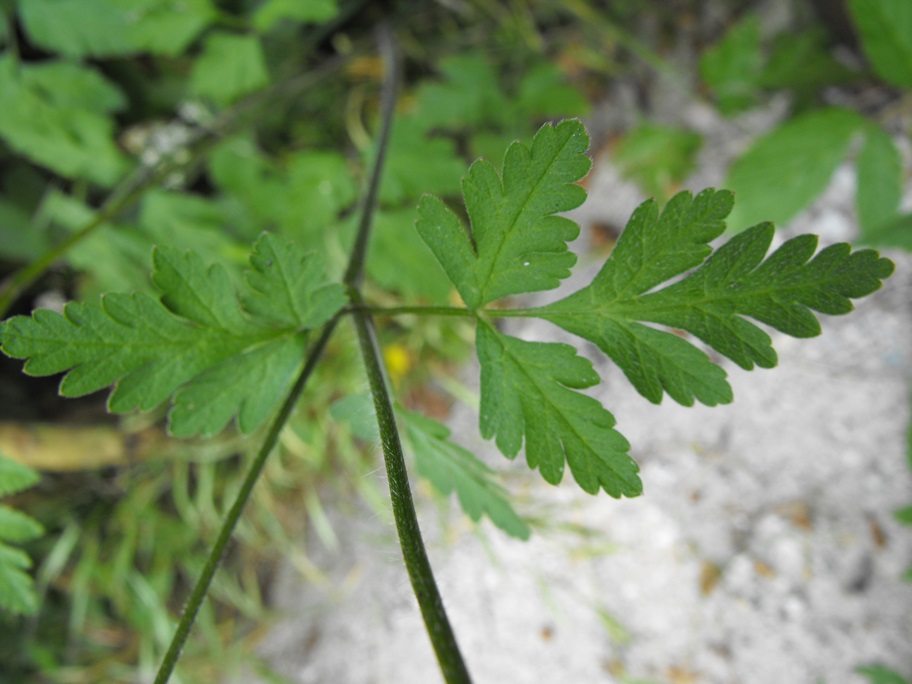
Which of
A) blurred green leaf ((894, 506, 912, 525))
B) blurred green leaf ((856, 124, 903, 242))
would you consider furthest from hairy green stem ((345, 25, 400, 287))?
blurred green leaf ((894, 506, 912, 525))

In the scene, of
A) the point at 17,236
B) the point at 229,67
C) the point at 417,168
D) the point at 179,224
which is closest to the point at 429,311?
the point at 417,168

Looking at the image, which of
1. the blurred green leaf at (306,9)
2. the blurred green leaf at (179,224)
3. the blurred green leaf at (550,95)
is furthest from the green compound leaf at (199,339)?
the blurred green leaf at (550,95)

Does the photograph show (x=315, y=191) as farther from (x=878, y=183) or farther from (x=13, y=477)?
(x=878, y=183)

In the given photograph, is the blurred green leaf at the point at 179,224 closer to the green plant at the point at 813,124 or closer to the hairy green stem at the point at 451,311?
the hairy green stem at the point at 451,311

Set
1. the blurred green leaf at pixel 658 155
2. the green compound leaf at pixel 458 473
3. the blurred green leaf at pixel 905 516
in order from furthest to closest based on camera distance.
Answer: the blurred green leaf at pixel 658 155 → the blurred green leaf at pixel 905 516 → the green compound leaf at pixel 458 473

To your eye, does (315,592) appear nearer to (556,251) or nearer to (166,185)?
(166,185)

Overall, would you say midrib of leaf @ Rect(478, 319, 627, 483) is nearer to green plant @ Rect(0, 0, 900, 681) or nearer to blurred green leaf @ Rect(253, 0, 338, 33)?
green plant @ Rect(0, 0, 900, 681)

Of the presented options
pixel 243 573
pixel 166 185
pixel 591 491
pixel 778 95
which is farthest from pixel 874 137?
pixel 243 573
